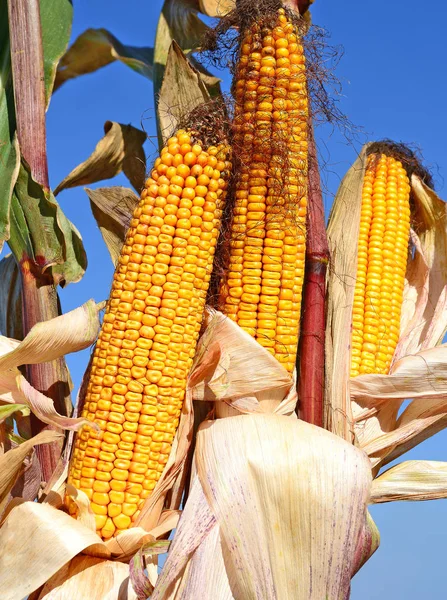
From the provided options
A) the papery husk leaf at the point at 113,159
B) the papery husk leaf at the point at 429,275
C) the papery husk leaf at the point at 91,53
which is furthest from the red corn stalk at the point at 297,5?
the papery husk leaf at the point at 91,53

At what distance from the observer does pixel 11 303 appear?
2879 millimetres

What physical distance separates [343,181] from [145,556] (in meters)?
1.45

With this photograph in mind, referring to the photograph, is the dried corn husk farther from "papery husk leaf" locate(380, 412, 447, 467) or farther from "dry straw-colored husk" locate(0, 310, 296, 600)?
"papery husk leaf" locate(380, 412, 447, 467)

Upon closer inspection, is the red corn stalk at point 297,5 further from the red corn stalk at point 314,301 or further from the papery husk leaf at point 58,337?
the papery husk leaf at point 58,337

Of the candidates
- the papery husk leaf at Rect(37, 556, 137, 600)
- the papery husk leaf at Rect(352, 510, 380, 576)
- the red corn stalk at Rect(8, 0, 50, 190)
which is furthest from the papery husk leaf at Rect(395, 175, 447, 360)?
the red corn stalk at Rect(8, 0, 50, 190)

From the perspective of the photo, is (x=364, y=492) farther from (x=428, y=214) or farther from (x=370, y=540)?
(x=428, y=214)

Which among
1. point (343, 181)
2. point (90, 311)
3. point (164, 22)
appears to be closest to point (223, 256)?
point (90, 311)

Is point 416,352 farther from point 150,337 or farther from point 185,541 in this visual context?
point 185,541

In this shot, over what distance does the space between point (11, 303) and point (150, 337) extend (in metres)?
1.14

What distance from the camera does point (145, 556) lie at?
6.07 ft

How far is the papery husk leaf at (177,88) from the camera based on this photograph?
2.53 meters

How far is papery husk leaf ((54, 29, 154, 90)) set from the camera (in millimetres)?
3678

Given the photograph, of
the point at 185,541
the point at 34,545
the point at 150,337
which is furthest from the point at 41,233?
the point at 185,541

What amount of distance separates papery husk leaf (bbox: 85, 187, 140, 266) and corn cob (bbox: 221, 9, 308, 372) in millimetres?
570
